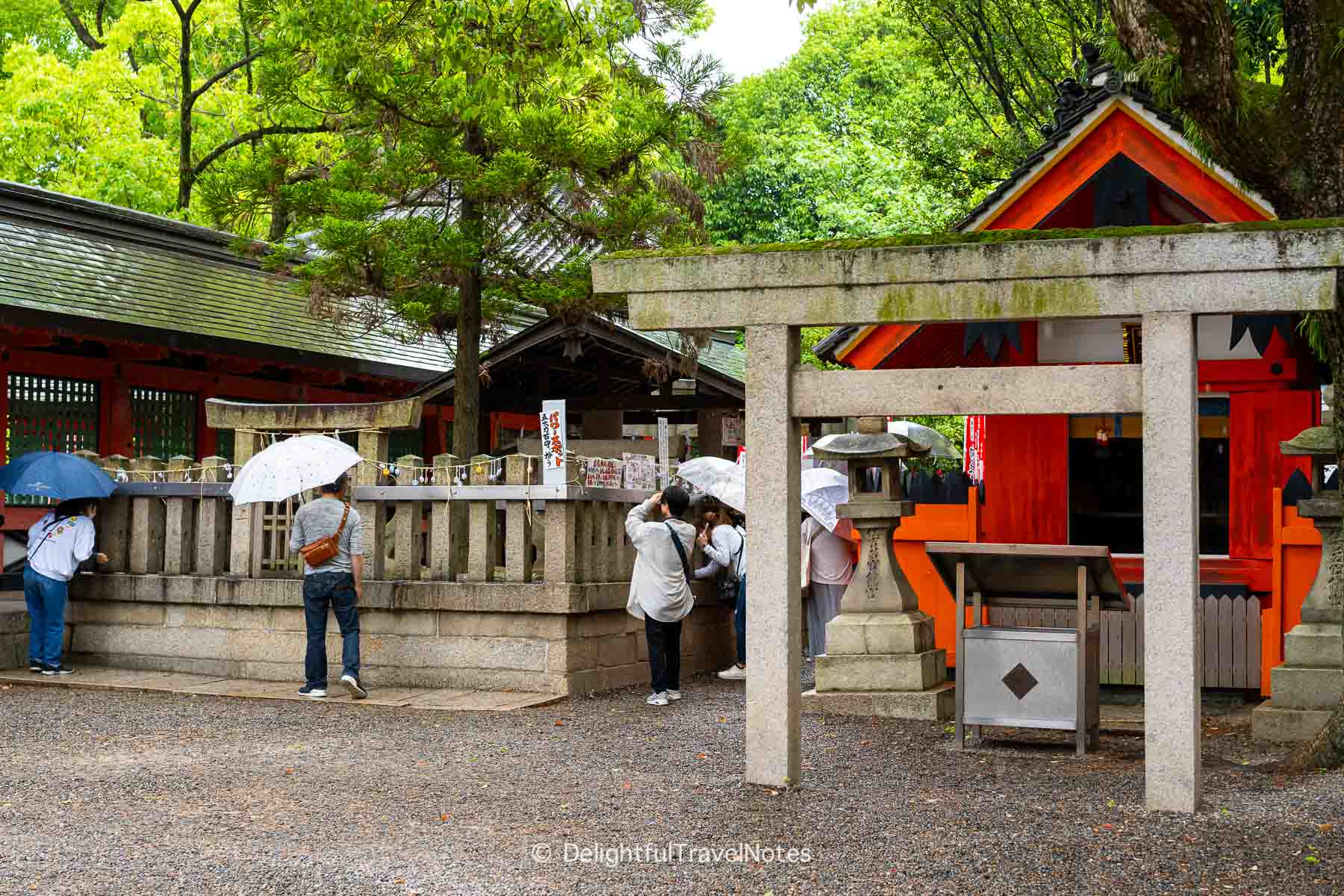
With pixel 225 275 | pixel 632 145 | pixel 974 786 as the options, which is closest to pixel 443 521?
pixel 632 145

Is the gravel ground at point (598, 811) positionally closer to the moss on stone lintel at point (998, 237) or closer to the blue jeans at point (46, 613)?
the blue jeans at point (46, 613)

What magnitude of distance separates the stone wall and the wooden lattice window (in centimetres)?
335

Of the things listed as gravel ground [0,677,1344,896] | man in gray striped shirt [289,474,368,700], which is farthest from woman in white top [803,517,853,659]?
man in gray striped shirt [289,474,368,700]

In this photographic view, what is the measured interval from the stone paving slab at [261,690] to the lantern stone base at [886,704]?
77.2 inches

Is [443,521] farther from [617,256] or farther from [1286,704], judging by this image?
[1286,704]

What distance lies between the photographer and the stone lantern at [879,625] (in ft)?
33.0

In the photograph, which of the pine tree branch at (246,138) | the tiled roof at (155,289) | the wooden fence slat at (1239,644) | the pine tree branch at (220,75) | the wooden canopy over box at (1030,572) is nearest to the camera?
the wooden canopy over box at (1030,572)

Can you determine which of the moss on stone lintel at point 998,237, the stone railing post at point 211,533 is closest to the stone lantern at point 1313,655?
the moss on stone lintel at point 998,237

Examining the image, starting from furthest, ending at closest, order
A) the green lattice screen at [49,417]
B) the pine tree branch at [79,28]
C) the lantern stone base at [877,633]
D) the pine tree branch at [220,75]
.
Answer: the pine tree branch at [79,28] → the pine tree branch at [220,75] → the green lattice screen at [49,417] → the lantern stone base at [877,633]

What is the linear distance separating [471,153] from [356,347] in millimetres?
4636

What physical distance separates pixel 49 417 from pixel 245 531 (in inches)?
153

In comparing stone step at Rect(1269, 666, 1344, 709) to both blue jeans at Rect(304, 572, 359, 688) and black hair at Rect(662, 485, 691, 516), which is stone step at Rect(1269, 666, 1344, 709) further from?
blue jeans at Rect(304, 572, 359, 688)

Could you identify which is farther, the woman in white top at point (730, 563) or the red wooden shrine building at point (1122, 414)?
the woman in white top at point (730, 563)

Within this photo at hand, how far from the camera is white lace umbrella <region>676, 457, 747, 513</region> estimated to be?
1205 cm
